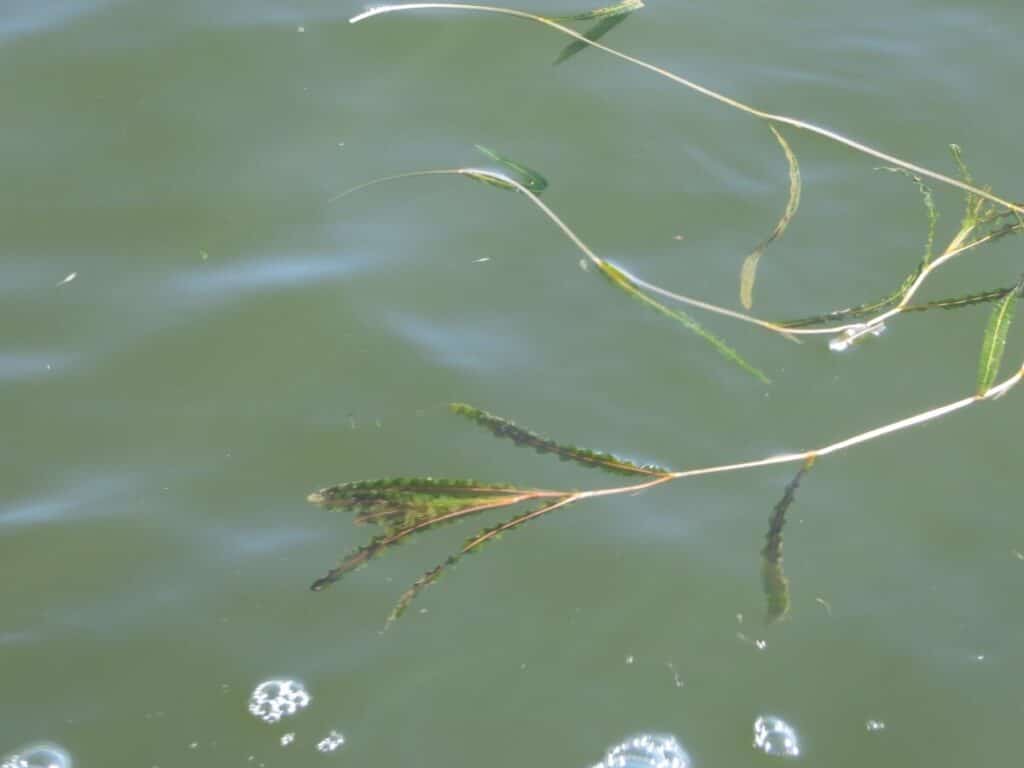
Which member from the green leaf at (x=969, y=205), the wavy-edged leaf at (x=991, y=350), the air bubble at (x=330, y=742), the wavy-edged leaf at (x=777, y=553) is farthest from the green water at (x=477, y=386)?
the wavy-edged leaf at (x=991, y=350)

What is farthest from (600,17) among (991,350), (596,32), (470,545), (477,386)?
(470,545)

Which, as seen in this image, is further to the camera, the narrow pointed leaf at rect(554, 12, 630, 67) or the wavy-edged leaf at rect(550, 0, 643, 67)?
the narrow pointed leaf at rect(554, 12, 630, 67)

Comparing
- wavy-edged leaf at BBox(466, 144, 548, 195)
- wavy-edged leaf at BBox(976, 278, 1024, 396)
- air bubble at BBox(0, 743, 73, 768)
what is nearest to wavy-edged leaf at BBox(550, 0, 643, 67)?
wavy-edged leaf at BBox(466, 144, 548, 195)

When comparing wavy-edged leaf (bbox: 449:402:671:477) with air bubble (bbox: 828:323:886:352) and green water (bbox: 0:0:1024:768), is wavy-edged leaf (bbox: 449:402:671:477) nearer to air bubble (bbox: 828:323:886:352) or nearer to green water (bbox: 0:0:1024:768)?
green water (bbox: 0:0:1024:768)

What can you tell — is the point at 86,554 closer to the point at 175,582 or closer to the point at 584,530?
the point at 175,582

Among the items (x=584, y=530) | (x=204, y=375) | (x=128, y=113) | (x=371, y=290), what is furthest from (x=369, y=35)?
(x=584, y=530)

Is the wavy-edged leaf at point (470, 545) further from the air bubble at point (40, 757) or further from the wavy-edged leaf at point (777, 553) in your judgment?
the air bubble at point (40, 757)
